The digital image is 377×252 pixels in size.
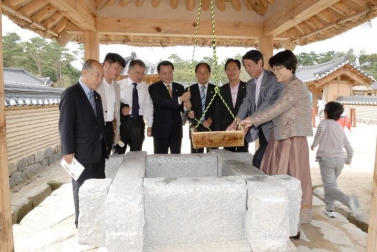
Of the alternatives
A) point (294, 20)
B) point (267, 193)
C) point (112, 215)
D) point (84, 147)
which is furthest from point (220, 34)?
point (112, 215)

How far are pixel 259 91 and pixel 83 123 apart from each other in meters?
2.00

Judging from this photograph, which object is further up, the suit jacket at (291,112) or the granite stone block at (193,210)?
the suit jacket at (291,112)

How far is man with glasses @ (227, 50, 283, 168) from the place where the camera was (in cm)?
325

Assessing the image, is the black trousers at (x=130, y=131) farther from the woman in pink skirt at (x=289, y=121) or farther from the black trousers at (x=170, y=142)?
the woman in pink skirt at (x=289, y=121)

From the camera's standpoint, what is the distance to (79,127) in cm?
306

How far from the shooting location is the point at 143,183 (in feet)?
7.22

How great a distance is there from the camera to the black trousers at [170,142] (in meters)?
4.59

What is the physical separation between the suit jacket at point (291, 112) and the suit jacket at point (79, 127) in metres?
1.67

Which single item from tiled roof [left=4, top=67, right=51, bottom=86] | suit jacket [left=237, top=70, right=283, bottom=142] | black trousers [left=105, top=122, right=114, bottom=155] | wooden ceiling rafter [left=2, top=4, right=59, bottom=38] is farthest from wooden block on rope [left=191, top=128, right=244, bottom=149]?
tiled roof [left=4, top=67, right=51, bottom=86]

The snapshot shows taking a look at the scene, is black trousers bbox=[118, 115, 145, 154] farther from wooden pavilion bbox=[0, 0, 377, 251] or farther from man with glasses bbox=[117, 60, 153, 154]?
wooden pavilion bbox=[0, 0, 377, 251]

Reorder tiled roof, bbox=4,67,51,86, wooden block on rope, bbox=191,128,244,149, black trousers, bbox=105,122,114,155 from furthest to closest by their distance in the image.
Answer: tiled roof, bbox=4,67,51,86
black trousers, bbox=105,122,114,155
wooden block on rope, bbox=191,128,244,149

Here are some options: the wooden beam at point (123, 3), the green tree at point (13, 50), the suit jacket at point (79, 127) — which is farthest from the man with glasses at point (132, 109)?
the green tree at point (13, 50)

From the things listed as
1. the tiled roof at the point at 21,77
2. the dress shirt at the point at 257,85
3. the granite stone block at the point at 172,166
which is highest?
the tiled roof at the point at 21,77

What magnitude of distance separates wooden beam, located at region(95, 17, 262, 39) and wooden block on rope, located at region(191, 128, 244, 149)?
2.94 m
